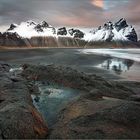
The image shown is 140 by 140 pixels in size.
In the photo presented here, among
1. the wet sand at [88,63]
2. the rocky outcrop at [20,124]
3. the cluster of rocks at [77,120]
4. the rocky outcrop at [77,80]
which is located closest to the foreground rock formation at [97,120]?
the cluster of rocks at [77,120]

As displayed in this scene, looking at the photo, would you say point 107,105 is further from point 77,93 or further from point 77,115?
point 77,93

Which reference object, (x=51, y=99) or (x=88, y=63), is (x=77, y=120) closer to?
(x=51, y=99)

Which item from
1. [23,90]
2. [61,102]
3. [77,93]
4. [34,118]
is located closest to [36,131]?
[34,118]

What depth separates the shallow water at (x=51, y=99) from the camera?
43.9ft

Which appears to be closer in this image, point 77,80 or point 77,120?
point 77,120

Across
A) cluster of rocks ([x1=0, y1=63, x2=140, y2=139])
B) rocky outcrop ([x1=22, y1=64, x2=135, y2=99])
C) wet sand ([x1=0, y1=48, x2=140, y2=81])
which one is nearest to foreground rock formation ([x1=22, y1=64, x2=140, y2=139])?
cluster of rocks ([x1=0, y1=63, x2=140, y2=139])

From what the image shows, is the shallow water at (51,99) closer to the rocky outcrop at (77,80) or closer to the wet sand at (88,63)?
the rocky outcrop at (77,80)

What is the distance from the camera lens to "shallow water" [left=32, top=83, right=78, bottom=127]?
13377mm

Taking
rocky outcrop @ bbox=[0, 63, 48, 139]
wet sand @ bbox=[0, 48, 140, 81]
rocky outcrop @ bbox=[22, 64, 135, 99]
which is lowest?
wet sand @ bbox=[0, 48, 140, 81]

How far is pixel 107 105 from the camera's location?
1239 cm

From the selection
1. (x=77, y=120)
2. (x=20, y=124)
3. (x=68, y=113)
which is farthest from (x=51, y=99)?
(x=20, y=124)

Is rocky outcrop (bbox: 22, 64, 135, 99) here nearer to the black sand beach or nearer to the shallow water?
the black sand beach

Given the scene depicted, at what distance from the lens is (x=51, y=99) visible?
16.3 m

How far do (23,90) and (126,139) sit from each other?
8990mm
